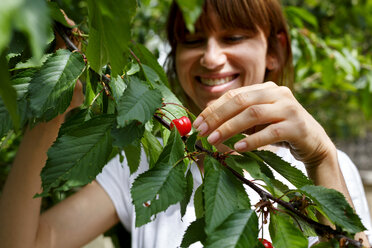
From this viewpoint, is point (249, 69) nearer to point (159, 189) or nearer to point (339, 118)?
point (159, 189)

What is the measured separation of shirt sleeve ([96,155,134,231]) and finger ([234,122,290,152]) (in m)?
1.10

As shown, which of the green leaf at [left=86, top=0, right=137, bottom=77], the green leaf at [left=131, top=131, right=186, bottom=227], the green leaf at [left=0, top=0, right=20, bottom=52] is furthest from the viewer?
the green leaf at [left=131, top=131, right=186, bottom=227]

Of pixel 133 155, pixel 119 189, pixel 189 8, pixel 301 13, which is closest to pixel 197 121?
pixel 133 155

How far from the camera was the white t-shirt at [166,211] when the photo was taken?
1.52 meters

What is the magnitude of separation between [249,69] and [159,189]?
1139mm

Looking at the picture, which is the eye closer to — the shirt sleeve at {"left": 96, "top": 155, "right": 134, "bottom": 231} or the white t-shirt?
the white t-shirt

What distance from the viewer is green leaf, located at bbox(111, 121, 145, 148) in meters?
0.52

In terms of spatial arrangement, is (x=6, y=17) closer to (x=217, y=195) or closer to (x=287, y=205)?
(x=217, y=195)

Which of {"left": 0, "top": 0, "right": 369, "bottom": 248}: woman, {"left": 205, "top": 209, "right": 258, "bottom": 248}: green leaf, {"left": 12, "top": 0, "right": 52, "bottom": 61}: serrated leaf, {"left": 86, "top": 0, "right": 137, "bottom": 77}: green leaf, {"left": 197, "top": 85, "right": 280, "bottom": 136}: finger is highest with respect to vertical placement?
{"left": 12, "top": 0, "right": 52, "bottom": 61}: serrated leaf

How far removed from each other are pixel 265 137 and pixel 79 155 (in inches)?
12.0

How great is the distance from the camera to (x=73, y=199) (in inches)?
62.5

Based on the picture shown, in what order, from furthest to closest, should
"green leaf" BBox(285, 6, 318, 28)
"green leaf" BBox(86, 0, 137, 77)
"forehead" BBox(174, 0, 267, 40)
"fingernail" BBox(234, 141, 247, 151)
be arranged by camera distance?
1. "green leaf" BBox(285, 6, 318, 28)
2. "forehead" BBox(174, 0, 267, 40)
3. "fingernail" BBox(234, 141, 247, 151)
4. "green leaf" BBox(86, 0, 137, 77)

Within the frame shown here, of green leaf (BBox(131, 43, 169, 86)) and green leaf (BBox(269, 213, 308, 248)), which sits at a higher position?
green leaf (BBox(131, 43, 169, 86))

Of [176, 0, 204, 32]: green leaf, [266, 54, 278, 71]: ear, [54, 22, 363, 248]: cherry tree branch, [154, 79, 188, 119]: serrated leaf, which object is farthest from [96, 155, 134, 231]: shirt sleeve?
[176, 0, 204, 32]: green leaf
